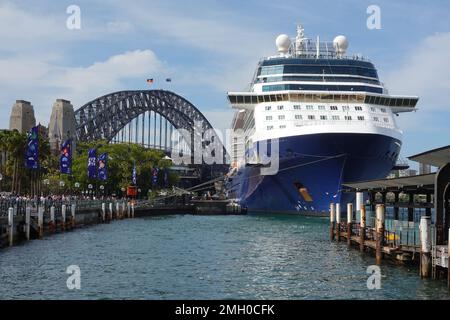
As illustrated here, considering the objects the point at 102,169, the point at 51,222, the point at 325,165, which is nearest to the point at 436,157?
the point at 51,222

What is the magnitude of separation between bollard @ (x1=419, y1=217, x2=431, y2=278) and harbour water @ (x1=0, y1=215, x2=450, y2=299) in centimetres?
77

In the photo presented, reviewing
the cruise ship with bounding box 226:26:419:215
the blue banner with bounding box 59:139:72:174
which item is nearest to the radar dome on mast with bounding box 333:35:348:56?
the cruise ship with bounding box 226:26:419:215

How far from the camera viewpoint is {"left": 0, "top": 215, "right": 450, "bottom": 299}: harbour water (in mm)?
29016

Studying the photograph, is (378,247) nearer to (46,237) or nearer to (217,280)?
(217,280)

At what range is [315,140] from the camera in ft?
249

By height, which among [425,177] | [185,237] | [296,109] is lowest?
[185,237]

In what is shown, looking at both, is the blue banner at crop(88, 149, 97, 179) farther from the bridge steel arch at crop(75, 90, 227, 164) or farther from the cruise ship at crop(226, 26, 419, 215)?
the bridge steel arch at crop(75, 90, 227, 164)

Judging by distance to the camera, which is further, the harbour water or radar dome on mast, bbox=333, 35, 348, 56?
radar dome on mast, bbox=333, 35, 348, 56

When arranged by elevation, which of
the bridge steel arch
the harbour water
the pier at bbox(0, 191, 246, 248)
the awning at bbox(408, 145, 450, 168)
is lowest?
the harbour water

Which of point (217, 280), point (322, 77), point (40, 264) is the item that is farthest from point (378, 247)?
point (322, 77)

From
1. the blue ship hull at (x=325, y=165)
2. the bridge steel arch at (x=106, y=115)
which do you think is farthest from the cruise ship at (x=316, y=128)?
the bridge steel arch at (x=106, y=115)

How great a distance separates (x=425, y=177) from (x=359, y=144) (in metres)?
38.0

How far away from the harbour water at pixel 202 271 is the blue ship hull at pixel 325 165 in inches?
852

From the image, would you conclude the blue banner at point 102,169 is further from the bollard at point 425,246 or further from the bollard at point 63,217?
the bollard at point 425,246
